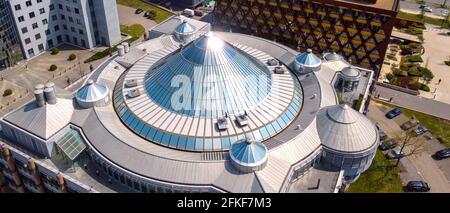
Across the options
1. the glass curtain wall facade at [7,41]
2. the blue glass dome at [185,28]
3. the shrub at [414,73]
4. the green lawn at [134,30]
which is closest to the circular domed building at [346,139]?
the blue glass dome at [185,28]

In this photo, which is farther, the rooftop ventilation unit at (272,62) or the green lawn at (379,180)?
the rooftop ventilation unit at (272,62)

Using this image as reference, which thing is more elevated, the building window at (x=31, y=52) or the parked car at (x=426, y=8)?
the parked car at (x=426, y=8)

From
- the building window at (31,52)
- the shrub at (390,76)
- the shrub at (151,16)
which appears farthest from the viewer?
the shrub at (151,16)

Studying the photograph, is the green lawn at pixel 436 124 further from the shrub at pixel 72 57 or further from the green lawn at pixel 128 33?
the shrub at pixel 72 57

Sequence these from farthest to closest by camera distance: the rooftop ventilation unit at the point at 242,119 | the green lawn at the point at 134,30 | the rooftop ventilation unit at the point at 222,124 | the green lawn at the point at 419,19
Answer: the green lawn at the point at 419,19 → the green lawn at the point at 134,30 → the rooftop ventilation unit at the point at 242,119 → the rooftop ventilation unit at the point at 222,124

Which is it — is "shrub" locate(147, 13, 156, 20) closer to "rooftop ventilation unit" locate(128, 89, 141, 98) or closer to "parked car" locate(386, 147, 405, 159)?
"rooftop ventilation unit" locate(128, 89, 141, 98)

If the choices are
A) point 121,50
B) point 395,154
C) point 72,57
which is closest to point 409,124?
point 395,154

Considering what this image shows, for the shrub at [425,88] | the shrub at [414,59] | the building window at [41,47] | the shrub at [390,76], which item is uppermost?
the building window at [41,47]

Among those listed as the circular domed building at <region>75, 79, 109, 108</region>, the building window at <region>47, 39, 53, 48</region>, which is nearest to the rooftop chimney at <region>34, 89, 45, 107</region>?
the circular domed building at <region>75, 79, 109, 108</region>
